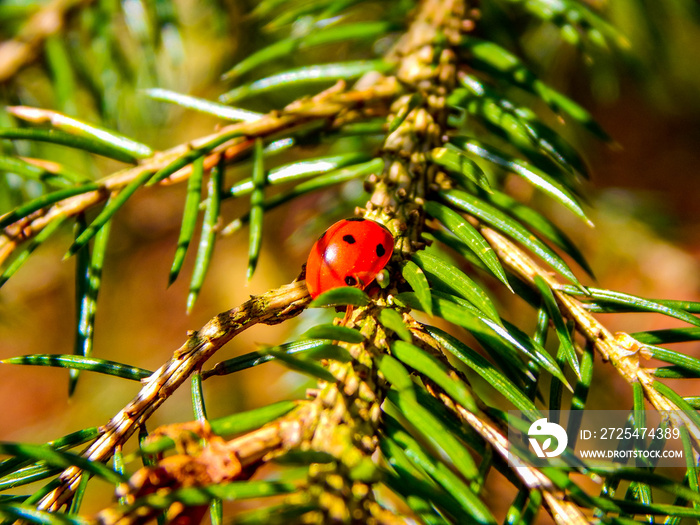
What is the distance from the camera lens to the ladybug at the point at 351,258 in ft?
1.26

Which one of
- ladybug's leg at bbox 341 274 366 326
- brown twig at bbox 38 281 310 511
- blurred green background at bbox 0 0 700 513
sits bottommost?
brown twig at bbox 38 281 310 511

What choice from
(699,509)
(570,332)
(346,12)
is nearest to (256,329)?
(346,12)

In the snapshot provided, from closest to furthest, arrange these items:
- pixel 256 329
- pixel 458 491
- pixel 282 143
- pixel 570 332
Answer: pixel 458 491
pixel 570 332
pixel 282 143
pixel 256 329

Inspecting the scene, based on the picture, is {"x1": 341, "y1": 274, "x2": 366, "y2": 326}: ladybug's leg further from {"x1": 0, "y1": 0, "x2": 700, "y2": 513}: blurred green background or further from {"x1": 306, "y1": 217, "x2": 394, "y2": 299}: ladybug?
{"x1": 0, "y1": 0, "x2": 700, "y2": 513}: blurred green background

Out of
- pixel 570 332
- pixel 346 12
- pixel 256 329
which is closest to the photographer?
pixel 570 332

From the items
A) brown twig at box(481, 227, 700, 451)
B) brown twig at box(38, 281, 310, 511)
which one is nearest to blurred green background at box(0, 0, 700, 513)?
brown twig at box(38, 281, 310, 511)

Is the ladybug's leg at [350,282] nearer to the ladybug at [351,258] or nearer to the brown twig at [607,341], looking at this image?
the ladybug at [351,258]

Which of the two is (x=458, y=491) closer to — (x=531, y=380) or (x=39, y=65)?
(x=531, y=380)

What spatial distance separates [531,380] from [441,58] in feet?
1.29

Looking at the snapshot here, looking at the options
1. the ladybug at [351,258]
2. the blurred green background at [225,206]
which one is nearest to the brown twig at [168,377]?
the ladybug at [351,258]

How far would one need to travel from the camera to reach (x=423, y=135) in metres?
0.52

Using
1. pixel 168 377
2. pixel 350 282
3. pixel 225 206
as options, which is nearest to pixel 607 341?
pixel 350 282

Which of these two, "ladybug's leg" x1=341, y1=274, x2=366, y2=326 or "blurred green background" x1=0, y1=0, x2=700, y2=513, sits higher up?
"blurred green background" x1=0, y1=0, x2=700, y2=513

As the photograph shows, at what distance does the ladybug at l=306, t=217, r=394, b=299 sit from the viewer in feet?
1.26
